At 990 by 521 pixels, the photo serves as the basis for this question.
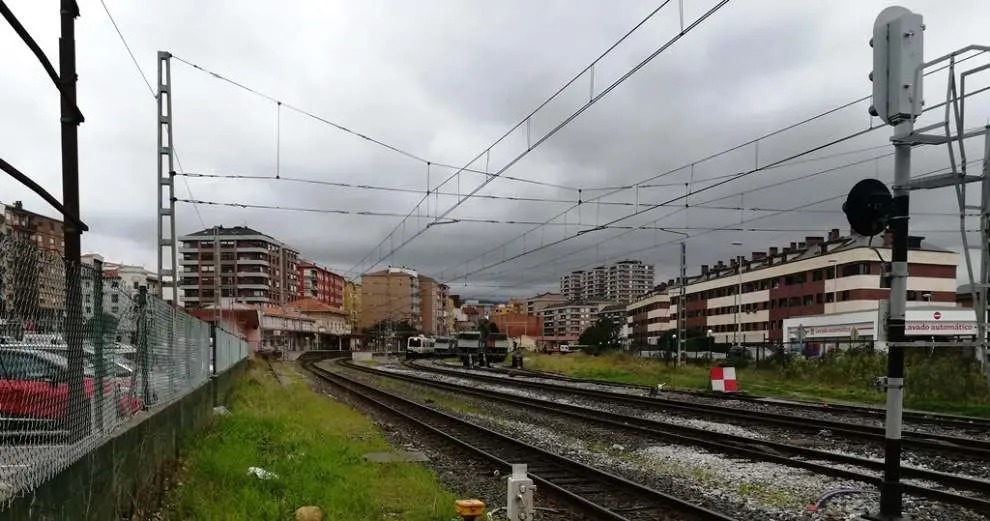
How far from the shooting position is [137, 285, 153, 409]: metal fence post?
7.80 metres

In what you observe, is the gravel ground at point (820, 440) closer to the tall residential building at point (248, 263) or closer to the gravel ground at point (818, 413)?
the gravel ground at point (818, 413)

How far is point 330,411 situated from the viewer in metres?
20.2

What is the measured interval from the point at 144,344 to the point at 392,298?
14124 centimetres

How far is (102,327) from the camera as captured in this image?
19.3 ft

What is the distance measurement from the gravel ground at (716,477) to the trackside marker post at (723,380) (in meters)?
11.2

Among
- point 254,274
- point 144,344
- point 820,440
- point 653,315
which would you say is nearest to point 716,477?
point 820,440

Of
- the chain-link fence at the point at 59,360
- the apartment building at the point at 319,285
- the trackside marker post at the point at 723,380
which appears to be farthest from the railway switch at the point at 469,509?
the apartment building at the point at 319,285

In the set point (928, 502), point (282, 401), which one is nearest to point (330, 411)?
point (282, 401)

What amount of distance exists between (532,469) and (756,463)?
3.94 metres

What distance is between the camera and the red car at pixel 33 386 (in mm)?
3709

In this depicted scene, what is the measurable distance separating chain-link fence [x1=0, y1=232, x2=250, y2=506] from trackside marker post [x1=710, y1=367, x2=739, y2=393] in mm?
23069

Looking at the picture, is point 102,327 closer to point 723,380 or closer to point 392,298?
point 723,380

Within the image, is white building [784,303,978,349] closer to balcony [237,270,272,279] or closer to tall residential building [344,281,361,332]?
balcony [237,270,272,279]

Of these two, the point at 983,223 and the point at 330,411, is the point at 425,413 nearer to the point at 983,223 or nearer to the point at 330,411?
the point at 330,411
